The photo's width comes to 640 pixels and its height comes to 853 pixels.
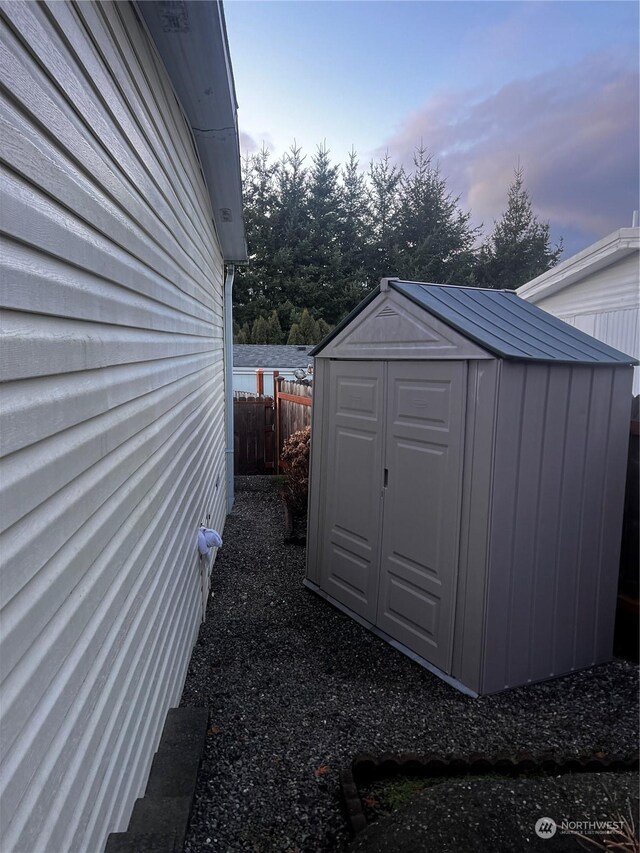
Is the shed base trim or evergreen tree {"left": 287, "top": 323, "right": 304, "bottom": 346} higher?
evergreen tree {"left": 287, "top": 323, "right": 304, "bottom": 346}

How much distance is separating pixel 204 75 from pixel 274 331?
20787 millimetres

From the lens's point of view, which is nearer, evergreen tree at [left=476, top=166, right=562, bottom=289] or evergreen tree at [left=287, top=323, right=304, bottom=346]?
evergreen tree at [left=287, top=323, right=304, bottom=346]

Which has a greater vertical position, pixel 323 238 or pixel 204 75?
pixel 323 238

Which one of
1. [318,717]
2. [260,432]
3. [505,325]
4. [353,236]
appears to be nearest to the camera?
[318,717]

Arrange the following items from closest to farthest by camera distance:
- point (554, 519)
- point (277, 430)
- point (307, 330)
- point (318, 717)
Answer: point (318, 717), point (554, 519), point (277, 430), point (307, 330)

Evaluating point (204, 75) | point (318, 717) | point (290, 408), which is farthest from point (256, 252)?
point (318, 717)

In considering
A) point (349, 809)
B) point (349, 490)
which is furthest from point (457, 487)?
point (349, 809)

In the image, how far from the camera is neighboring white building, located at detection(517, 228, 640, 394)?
7152 millimetres

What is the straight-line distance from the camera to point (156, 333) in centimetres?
275

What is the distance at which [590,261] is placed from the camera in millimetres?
7648

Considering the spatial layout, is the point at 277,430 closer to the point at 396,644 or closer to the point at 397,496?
the point at 397,496

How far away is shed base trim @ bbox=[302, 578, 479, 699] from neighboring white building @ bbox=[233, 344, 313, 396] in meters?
12.0

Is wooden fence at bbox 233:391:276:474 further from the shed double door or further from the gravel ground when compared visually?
the gravel ground

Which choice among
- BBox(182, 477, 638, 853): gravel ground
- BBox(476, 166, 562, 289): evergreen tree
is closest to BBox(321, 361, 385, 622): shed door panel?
BBox(182, 477, 638, 853): gravel ground
